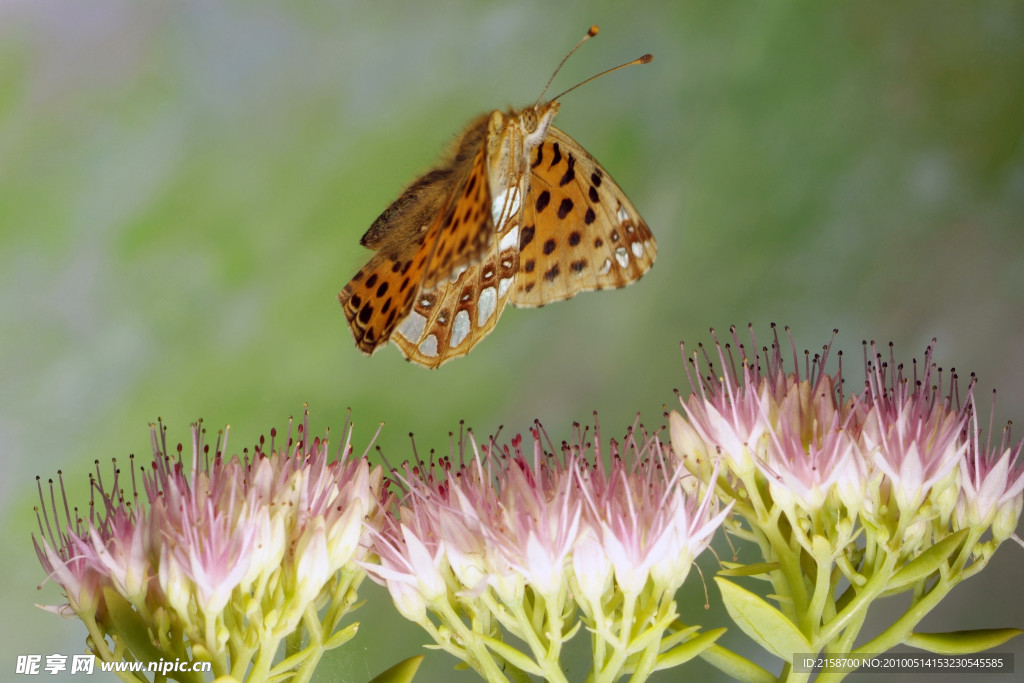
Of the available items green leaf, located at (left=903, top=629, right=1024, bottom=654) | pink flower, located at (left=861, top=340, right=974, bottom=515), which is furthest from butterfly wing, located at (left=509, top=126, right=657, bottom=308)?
green leaf, located at (left=903, top=629, right=1024, bottom=654)

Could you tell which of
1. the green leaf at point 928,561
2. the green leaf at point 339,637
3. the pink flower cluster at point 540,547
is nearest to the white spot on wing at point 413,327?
the pink flower cluster at point 540,547

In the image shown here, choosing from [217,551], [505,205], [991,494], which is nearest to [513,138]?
[505,205]

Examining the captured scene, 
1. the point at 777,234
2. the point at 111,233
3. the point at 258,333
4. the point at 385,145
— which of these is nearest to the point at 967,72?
the point at 777,234

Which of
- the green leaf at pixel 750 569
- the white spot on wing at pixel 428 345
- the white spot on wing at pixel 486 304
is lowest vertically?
the green leaf at pixel 750 569

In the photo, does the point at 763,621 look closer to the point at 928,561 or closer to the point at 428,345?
the point at 928,561

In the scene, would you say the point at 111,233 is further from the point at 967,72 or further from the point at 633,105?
the point at 967,72

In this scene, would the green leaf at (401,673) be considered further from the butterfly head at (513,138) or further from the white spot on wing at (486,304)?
the butterfly head at (513,138)
